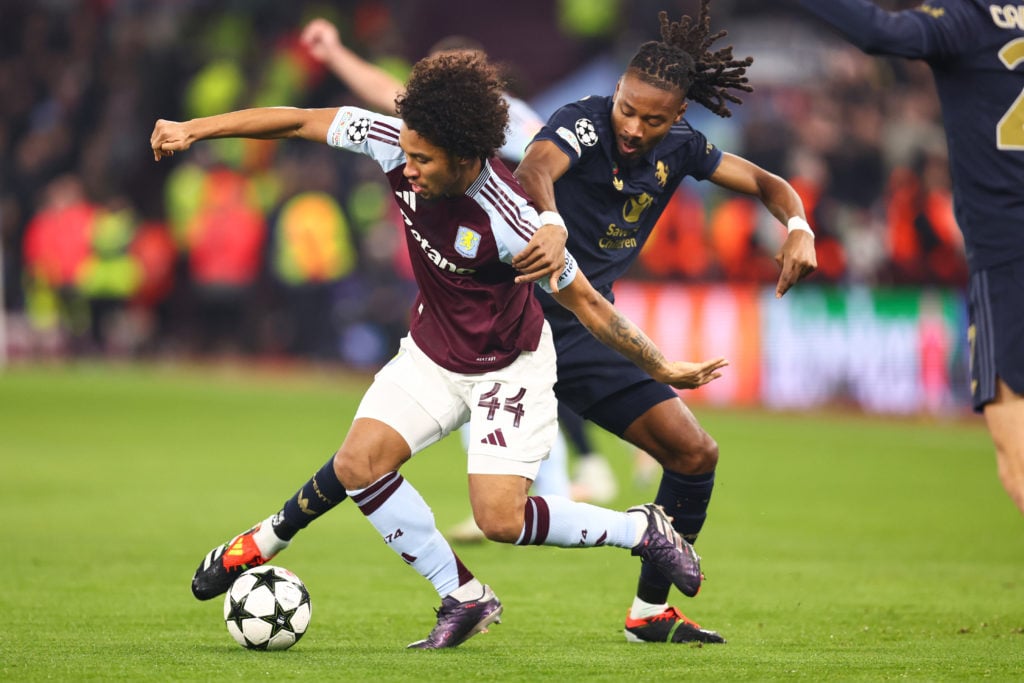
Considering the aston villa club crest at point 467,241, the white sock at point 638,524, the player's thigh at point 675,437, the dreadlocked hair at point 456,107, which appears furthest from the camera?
the player's thigh at point 675,437

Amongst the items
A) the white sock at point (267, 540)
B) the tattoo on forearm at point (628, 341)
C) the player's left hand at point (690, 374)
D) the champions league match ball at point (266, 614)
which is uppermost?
the tattoo on forearm at point (628, 341)

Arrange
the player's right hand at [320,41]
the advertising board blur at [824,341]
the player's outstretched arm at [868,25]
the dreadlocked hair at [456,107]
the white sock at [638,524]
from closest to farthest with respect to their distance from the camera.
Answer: the player's outstretched arm at [868,25], the dreadlocked hair at [456,107], the white sock at [638,524], the player's right hand at [320,41], the advertising board blur at [824,341]

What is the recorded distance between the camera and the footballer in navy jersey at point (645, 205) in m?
6.19

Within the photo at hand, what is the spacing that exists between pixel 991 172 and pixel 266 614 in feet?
10.2

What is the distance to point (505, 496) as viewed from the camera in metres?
5.95

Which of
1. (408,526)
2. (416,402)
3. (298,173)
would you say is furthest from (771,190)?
(298,173)

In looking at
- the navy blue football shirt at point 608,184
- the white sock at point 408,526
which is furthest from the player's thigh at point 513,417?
the navy blue football shirt at point 608,184

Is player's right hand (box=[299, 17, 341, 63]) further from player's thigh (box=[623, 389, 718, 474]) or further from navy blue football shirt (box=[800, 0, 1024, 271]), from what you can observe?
navy blue football shirt (box=[800, 0, 1024, 271])

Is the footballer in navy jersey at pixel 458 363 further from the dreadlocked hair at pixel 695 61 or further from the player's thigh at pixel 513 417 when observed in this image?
the dreadlocked hair at pixel 695 61

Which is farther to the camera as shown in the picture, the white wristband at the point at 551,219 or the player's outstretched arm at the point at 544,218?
the white wristband at the point at 551,219

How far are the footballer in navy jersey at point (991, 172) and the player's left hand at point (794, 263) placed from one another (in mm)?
653

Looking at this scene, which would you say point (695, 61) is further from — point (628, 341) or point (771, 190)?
point (628, 341)

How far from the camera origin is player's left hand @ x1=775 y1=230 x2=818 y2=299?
6.15 m

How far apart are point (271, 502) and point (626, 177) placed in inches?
198
